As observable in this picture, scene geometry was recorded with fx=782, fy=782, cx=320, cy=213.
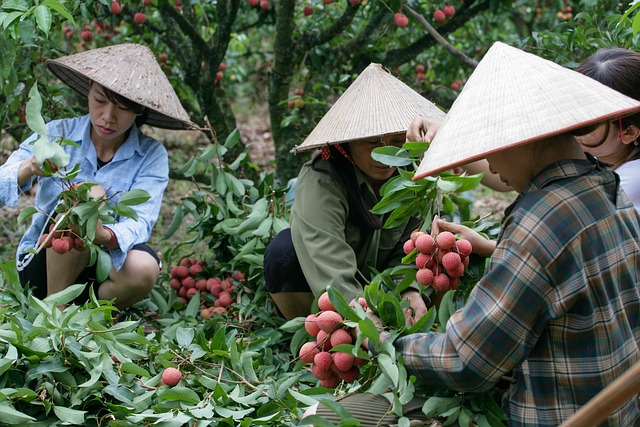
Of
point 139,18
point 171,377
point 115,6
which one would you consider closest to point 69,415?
point 171,377

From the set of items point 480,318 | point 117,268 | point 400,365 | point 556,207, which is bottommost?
point 117,268

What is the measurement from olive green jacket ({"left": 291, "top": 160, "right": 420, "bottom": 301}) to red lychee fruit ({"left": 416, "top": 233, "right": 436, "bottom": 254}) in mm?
415

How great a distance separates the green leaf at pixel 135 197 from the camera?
7.39 feet

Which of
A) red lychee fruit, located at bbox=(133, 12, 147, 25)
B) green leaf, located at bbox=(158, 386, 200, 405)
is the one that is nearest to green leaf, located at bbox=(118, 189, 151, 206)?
green leaf, located at bbox=(158, 386, 200, 405)

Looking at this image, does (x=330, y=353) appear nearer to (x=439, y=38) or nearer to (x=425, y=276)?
(x=425, y=276)

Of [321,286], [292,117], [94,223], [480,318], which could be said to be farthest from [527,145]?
[292,117]

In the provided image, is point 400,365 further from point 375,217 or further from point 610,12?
point 610,12

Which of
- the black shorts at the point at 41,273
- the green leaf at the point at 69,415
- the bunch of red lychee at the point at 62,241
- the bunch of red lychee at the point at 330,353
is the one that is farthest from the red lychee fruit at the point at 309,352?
the black shorts at the point at 41,273

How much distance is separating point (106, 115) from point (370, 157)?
88cm

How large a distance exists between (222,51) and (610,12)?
174cm

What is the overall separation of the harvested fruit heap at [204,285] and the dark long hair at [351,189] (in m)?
0.67

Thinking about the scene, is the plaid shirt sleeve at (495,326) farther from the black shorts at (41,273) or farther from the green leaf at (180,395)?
the black shorts at (41,273)

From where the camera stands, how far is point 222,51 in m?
3.38

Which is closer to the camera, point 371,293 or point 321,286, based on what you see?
point 371,293
